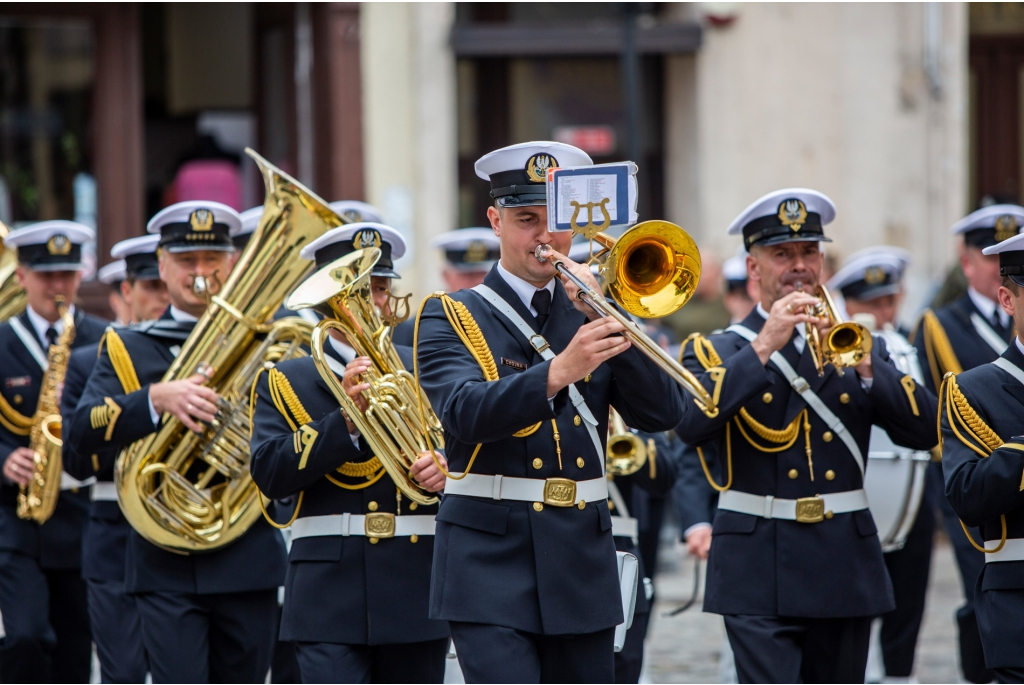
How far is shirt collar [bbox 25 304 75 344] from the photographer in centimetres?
780

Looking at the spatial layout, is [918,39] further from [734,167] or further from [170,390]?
[170,390]

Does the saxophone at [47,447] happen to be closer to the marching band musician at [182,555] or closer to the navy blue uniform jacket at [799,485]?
the marching band musician at [182,555]

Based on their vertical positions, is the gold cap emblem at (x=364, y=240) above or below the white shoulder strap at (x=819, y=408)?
above

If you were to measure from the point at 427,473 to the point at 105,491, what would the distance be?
2.27 m

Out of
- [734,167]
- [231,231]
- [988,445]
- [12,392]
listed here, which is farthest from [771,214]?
[734,167]

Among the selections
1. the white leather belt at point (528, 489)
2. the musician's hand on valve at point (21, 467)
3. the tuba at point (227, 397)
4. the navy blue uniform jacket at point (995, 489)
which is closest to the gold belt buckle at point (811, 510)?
the navy blue uniform jacket at point (995, 489)

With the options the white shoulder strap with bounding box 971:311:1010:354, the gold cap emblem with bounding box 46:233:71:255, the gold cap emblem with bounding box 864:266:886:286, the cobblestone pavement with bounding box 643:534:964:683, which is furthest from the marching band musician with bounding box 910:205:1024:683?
the gold cap emblem with bounding box 46:233:71:255

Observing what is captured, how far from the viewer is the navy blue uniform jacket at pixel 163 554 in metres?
6.25

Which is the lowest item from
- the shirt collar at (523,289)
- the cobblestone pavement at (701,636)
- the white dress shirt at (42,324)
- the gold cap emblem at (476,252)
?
the cobblestone pavement at (701,636)

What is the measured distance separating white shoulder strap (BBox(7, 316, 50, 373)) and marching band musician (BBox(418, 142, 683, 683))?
357cm

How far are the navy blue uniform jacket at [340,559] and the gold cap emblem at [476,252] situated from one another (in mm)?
2407

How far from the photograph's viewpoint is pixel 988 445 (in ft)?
16.0

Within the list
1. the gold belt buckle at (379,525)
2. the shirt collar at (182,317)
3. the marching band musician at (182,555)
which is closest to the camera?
the gold belt buckle at (379,525)

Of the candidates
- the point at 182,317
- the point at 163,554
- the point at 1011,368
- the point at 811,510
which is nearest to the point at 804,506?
the point at 811,510
